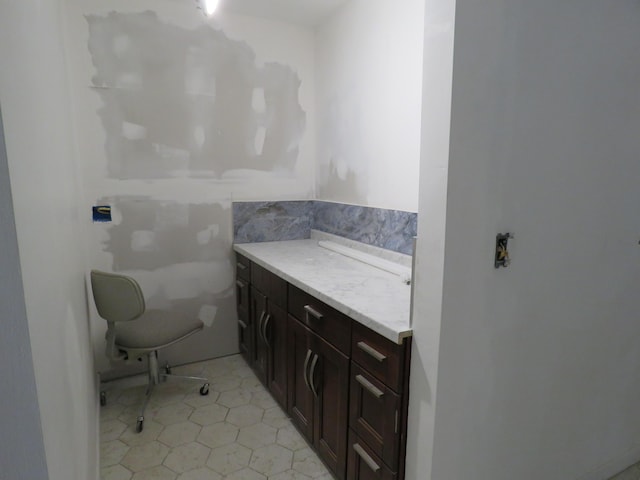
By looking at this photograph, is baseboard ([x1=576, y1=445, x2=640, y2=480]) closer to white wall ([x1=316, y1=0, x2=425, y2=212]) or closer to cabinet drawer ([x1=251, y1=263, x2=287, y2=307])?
white wall ([x1=316, y1=0, x2=425, y2=212])

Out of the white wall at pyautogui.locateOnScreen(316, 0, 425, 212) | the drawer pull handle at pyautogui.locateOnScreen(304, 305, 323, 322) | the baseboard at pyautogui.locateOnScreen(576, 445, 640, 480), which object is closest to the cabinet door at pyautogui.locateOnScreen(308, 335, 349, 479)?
the drawer pull handle at pyautogui.locateOnScreen(304, 305, 323, 322)

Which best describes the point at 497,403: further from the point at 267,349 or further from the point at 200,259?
the point at 200,259

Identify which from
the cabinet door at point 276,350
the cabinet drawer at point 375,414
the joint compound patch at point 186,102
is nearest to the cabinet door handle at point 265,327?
the cabinet door at point 276,350

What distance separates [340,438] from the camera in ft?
5.50

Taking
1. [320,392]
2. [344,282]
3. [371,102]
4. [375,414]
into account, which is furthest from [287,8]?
[375,414]

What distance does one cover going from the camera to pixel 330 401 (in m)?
1.74

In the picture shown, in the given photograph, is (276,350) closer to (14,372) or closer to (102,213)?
(102,213)

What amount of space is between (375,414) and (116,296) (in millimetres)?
1498

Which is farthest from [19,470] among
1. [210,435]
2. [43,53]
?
[210,435]

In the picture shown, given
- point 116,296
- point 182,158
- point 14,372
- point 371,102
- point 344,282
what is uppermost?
point 371,102

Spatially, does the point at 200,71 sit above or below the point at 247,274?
above

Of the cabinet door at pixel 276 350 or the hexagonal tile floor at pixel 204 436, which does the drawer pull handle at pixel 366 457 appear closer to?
the hexagonal tile floor at pixel 204 436

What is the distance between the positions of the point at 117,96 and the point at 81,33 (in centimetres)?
38

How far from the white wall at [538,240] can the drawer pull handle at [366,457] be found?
0.81 ft
